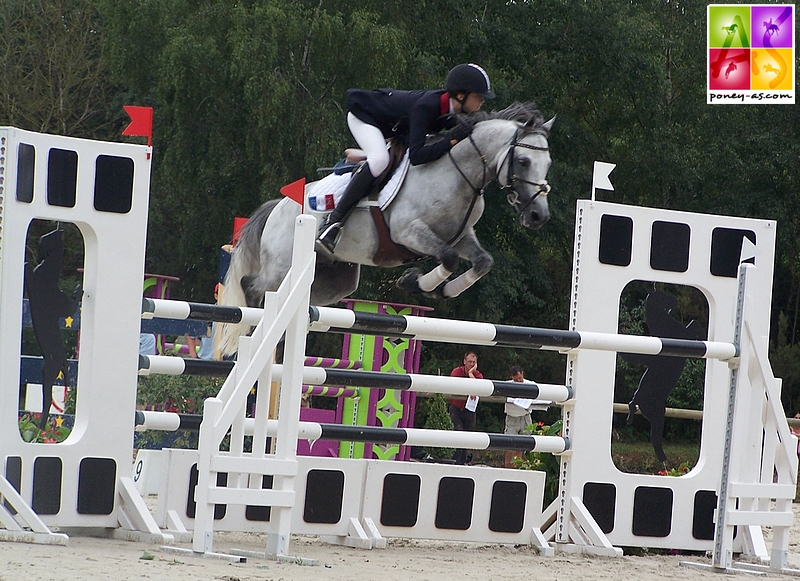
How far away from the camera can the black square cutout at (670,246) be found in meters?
4.32

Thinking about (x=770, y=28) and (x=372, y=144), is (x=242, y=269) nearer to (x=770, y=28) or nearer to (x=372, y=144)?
(x=372, y=144)

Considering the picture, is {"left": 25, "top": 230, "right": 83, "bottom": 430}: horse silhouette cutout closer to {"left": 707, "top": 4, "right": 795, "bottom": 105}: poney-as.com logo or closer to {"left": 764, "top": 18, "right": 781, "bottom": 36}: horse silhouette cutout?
{"left": 707, "top": 4, "right": 795, "bottom": 105}: poney-as.com logo

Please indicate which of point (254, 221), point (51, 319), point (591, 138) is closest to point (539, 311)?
point (591, 138)

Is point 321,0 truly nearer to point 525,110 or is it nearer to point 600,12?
point 600,12

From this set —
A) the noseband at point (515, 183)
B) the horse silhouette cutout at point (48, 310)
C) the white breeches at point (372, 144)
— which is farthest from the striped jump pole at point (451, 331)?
the white breeches at point (372, 144)

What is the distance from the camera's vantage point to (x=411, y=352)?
352 inches

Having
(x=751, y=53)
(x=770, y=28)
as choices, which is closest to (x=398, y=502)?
(x=751, y=53)

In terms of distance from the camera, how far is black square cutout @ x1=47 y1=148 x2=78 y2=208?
3.46m

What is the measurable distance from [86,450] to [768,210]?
14542mm

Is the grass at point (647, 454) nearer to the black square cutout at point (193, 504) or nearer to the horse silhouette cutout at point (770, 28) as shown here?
the horse silhouette cutout at point (770, 28)

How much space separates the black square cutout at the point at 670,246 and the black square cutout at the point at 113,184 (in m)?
2.05

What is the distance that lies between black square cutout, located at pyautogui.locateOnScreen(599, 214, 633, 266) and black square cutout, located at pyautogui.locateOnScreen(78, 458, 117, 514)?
2.00 metres

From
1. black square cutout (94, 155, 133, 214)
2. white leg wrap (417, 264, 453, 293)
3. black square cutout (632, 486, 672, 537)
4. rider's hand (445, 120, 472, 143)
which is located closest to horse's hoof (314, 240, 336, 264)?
white leg wrap (417, 264, 453, 293)

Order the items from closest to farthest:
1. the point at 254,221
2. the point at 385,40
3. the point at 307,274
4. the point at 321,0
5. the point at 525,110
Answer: the point at 307,274, the point at 525,110, the point at 254,221, the point at 385,40, the point at 321,0
